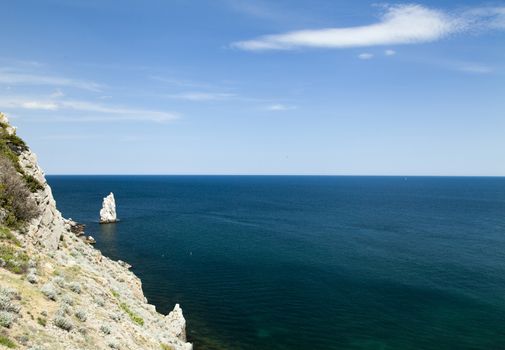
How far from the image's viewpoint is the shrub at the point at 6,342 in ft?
50.0

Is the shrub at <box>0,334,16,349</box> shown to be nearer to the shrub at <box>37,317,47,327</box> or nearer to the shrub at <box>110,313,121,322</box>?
the shrub at <box>37,317,47,327</box>

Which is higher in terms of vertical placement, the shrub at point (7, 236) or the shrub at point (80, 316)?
the shrub at point (7, 236)

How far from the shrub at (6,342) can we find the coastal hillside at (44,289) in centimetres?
4

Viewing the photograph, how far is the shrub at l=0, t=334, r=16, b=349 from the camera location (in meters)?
15.2

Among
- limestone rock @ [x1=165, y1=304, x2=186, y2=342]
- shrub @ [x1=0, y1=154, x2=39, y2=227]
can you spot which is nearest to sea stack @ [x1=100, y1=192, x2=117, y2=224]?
limestone rock @ [x1=165, y1=304, x2=186, y2=342]

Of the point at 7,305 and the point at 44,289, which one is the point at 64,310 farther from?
the point at 7,305

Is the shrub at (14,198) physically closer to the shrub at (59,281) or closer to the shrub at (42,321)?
the shrub at (59,281)

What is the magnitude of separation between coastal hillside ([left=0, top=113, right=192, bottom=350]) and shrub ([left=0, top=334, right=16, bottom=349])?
35 mm

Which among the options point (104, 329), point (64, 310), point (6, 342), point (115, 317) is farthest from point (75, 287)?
point (6, 342)

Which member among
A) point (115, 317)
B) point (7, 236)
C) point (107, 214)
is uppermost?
point (7, 236)

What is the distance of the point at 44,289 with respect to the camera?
21891 mm

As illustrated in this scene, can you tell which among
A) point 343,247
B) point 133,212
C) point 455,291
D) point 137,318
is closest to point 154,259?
point 343,247

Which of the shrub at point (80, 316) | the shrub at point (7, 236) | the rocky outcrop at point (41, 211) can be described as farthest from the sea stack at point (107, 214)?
the shrub at point (80, 316)

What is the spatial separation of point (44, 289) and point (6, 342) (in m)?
6.84
